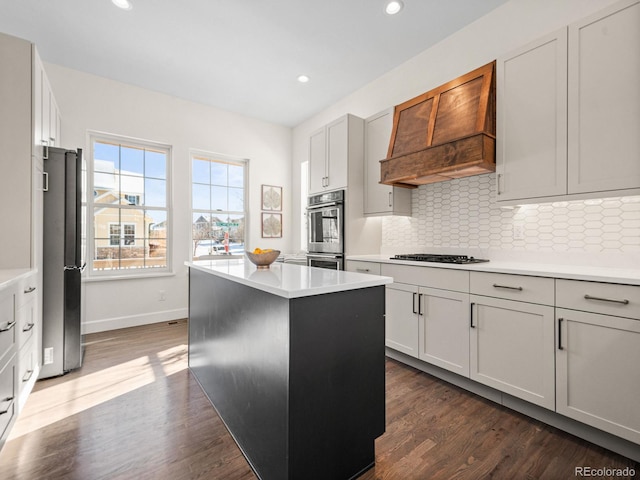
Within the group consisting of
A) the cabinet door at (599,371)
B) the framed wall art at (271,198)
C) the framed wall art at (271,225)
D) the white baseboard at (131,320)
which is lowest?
the white baseboard at (131,320)

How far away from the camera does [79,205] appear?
2.59 meters

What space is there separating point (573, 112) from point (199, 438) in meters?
2.96

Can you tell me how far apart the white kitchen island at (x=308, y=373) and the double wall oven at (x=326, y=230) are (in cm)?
171

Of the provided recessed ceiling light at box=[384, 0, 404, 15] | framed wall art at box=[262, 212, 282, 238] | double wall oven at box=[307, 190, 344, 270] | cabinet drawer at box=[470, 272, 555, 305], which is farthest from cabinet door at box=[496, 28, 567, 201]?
framed wall art at box=[262, 212, 282, 238]

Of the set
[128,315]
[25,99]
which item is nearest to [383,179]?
[25,99]

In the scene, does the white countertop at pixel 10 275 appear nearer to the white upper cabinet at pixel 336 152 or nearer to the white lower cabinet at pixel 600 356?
the white upper cabinet at pixel 336 152

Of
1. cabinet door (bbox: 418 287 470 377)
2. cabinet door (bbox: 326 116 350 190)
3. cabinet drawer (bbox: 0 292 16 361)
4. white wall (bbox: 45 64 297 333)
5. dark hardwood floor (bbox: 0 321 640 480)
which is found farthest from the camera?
white wall (bbox: 45 64 297 333)

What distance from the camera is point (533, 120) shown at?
6.88 feet

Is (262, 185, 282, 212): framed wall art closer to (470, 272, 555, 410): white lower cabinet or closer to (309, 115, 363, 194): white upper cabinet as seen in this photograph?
(309, 115, 363, 194): white upper cabinet

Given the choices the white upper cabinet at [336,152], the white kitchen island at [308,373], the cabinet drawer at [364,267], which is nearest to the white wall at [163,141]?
the white upper cabinet at [336,152]

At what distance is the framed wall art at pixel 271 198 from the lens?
5023 millimetres

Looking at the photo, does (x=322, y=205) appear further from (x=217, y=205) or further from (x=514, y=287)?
(x=514, y=287)

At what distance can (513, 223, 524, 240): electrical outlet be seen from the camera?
2.46 metres

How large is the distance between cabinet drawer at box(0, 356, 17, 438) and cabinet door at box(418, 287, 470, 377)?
2.63 m
